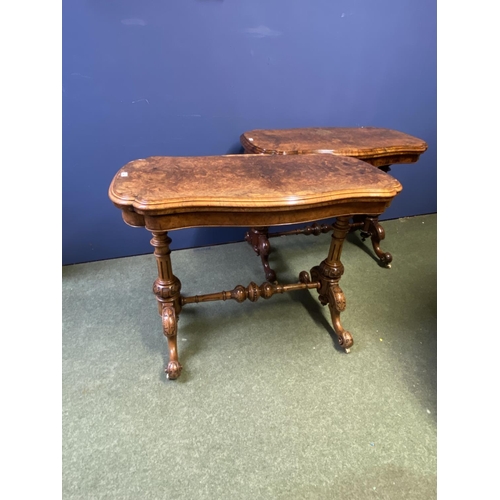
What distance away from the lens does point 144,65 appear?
5.50 ft

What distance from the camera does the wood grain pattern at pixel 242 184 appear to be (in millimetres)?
1053

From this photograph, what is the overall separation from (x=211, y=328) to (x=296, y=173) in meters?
0.81

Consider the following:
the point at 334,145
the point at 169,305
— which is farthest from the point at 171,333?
the point at 334,145

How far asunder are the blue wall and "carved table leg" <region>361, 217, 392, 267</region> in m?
0.63

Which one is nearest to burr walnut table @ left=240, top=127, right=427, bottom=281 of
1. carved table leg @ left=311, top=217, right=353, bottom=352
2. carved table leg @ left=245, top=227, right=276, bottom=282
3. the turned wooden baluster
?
carved table leg @ left=245, top=227, right=276, bottom=282

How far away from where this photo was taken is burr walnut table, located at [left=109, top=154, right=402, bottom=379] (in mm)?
1059

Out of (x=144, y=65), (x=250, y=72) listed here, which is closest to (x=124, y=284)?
(x=144, y=65)

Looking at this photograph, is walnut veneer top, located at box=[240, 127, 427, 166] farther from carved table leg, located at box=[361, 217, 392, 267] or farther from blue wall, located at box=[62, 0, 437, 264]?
carved table leg, located at box=[361, 217, 392, 267]

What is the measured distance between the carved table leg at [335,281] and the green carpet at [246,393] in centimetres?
7

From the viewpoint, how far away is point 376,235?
221 cm

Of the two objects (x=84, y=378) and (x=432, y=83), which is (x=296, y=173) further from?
(x=432, y=83)

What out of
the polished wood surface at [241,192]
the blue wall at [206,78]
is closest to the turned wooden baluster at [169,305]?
the polished wood surface at [241,192]

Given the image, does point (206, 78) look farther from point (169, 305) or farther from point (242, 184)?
point (169, 305)

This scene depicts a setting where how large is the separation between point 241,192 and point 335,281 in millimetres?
708
